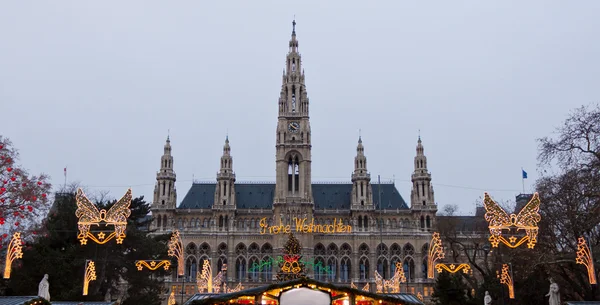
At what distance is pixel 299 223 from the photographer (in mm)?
82938

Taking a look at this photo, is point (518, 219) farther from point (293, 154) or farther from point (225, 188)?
point (225, 188)

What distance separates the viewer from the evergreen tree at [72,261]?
145 ft

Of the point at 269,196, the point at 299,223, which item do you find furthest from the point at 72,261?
the point at 269,196

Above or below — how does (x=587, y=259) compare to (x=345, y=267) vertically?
below

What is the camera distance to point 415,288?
275ft

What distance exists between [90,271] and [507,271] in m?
26.2

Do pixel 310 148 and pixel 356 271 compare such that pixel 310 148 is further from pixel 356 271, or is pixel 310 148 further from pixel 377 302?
pixel 377 302

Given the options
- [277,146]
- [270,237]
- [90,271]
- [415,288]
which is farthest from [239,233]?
[90,271]

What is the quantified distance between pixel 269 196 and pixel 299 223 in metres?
11.5

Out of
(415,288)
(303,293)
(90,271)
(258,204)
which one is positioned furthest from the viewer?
(258,204)

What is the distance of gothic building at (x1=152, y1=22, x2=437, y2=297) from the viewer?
84250 mm

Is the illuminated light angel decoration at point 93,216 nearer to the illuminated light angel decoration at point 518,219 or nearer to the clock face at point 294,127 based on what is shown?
the illuminated light angel decoration at point 518,219

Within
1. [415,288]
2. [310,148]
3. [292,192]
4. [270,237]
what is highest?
[310,148]

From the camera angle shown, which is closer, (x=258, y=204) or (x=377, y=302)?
(x=377, y=302)
